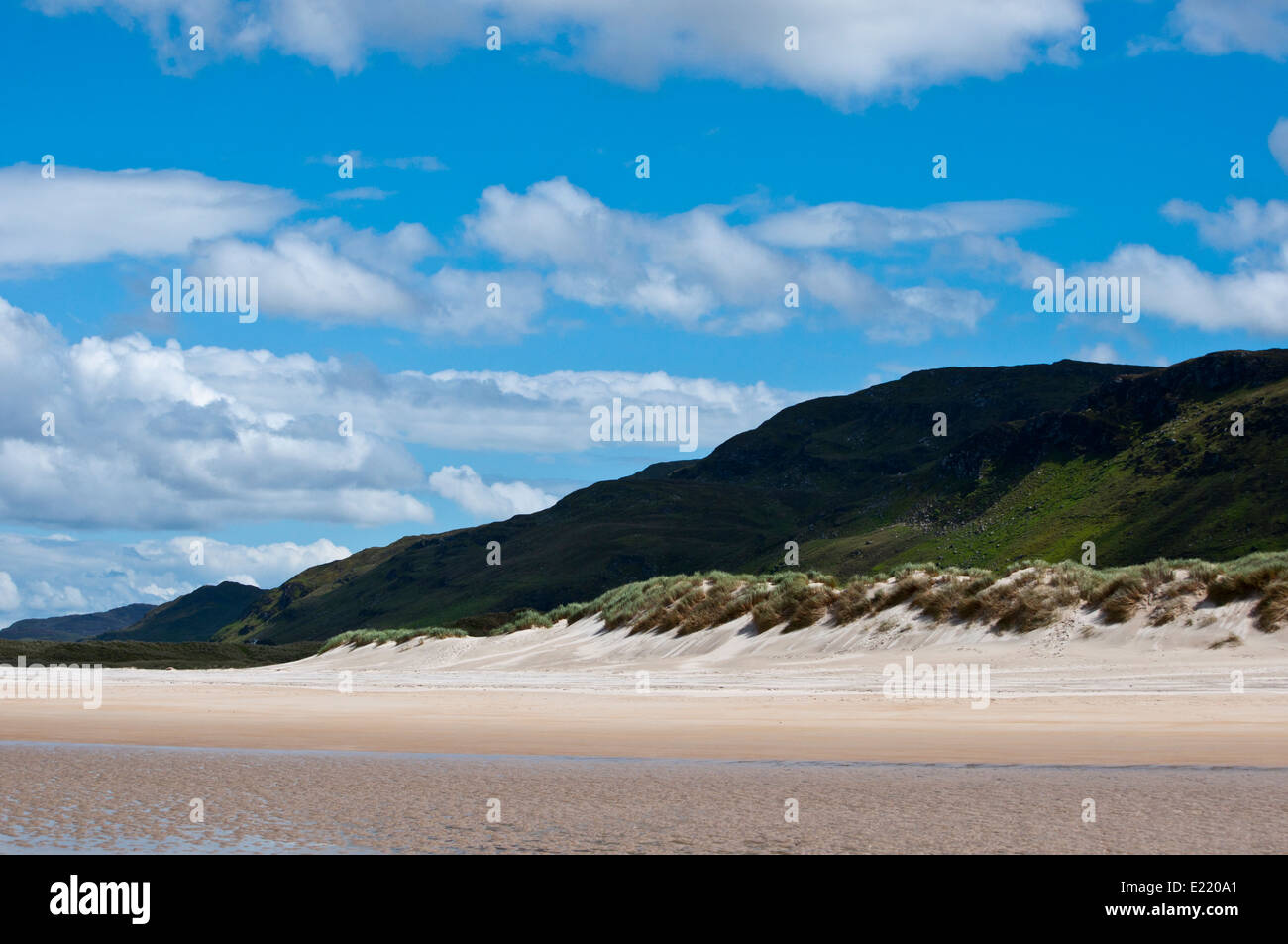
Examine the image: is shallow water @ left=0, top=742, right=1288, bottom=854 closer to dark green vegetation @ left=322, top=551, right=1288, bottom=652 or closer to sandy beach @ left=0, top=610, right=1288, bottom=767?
sandy beach @ left=0, top=610, right=1288, bottom=767

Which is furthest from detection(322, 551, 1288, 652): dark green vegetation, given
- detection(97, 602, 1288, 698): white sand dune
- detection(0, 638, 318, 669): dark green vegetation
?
detection(0, 638, 318, 669): dark green vegetation

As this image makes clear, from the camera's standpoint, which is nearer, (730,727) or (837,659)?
(730,727)

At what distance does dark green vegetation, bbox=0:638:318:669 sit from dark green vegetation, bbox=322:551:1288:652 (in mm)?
25559

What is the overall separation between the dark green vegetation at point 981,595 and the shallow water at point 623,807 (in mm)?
13645

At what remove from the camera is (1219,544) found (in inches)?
4838

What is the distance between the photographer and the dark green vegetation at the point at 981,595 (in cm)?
2619

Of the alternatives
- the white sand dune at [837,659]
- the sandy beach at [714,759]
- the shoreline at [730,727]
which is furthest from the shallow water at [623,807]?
the white sand dune at [837,659]

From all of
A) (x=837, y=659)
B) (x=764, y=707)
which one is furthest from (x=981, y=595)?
(x=764, y=707)

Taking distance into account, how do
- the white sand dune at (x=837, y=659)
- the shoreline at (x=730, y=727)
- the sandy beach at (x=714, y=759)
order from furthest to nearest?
the white sand dune at (x=837, y=659), the shoreline at (x=730, y=727), the sandy beach at (x=714, y=759)

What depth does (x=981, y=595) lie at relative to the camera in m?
29.4

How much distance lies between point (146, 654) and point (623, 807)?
55.5 metres

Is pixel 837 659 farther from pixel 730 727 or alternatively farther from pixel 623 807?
pixel 623 807

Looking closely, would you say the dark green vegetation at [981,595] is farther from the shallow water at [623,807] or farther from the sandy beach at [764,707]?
the shallow water at [623,807]
